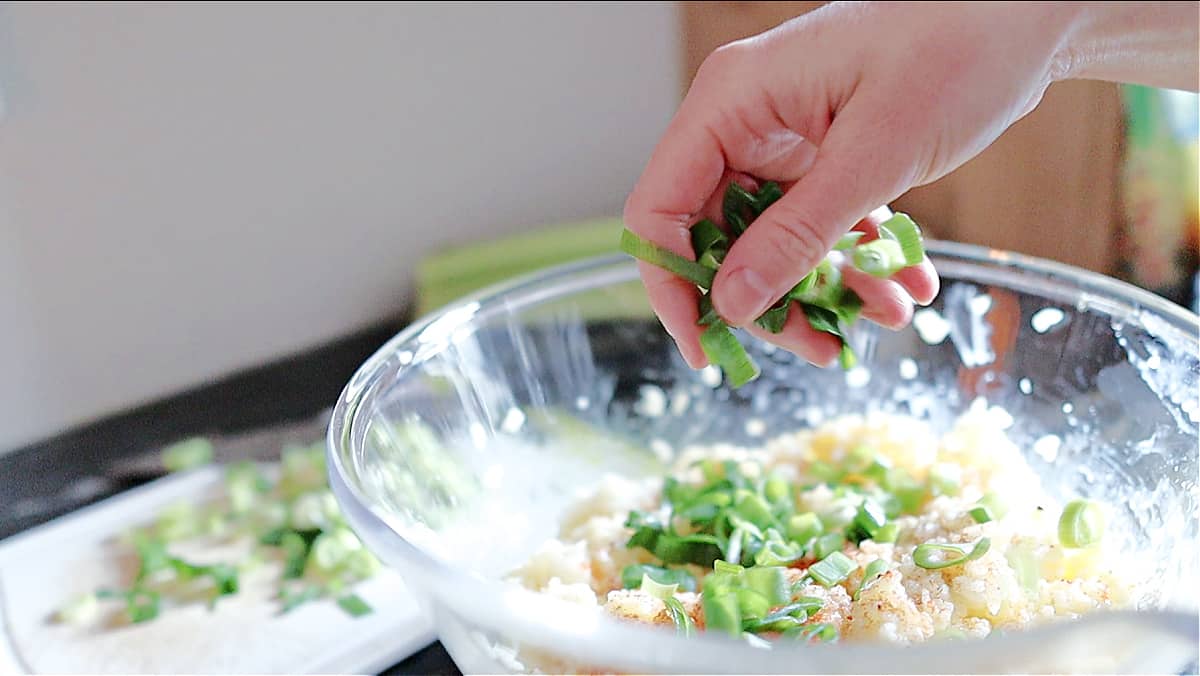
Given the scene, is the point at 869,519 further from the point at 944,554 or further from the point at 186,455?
the point at 186,455

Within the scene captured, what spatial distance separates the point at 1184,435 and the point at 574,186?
935 mm

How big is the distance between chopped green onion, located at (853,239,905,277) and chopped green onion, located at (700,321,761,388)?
0.09 m

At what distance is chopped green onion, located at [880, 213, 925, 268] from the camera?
27.5 inches

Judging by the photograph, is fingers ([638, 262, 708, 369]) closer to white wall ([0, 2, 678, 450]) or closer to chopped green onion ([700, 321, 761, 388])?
chopped green onion ([700, 321, 761, 388])

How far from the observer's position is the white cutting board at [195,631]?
0.89 m

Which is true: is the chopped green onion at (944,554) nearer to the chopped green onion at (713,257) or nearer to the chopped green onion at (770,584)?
the chopped green onion at (770,584)

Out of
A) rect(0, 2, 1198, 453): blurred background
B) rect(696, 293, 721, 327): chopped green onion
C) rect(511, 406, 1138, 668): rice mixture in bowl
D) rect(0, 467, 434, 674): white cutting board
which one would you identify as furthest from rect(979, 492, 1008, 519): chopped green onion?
rect(0, 2, 1198, 453): blurred background

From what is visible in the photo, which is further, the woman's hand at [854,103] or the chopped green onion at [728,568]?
the chopped green onion at [728,568]

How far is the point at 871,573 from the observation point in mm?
655

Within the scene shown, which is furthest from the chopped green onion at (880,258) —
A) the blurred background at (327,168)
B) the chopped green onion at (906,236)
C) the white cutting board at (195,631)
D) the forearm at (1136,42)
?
the blurred background at (327,168)

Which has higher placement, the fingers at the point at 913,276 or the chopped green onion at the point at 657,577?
the fingers at the point at 913,276

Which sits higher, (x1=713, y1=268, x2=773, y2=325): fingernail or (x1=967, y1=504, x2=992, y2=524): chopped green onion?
(x1=713, y1=268, x2=773, y2=325): fingernail

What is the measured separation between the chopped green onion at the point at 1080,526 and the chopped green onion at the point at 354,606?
0.52 m

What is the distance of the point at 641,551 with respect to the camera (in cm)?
79
